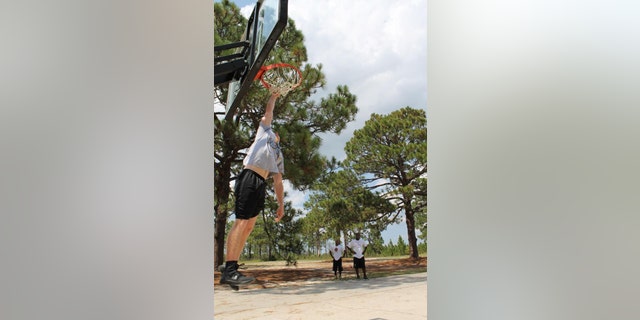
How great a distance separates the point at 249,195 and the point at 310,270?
7.47 ft

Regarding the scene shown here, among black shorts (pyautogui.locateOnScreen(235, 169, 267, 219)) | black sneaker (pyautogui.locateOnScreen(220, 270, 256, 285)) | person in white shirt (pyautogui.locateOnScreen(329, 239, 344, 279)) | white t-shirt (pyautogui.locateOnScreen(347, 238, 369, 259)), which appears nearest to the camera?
black shorts (pyautogui.locateOnScreen(235, 169, 267, 219))

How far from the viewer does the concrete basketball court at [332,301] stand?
4.12 meters

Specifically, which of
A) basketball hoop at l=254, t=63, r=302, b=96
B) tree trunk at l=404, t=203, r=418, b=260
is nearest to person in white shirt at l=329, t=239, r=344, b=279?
tree trunk at l=404, t=203, r=418, b=260

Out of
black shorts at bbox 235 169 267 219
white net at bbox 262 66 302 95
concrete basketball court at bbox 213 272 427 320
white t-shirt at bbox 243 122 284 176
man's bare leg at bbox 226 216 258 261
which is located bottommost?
concrete basketball court at bbox 213 272 427 320

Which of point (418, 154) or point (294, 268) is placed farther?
point (418, 154)

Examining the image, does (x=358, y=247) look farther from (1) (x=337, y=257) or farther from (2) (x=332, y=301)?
(2) (x=332, y=301)

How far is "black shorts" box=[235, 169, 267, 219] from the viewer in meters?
4.47

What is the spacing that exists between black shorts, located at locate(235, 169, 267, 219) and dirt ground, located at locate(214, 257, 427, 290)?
1.26m

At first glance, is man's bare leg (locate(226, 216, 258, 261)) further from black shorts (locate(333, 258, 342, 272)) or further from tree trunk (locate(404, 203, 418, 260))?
tree trunk (locate(404, 203, 418, 260))
